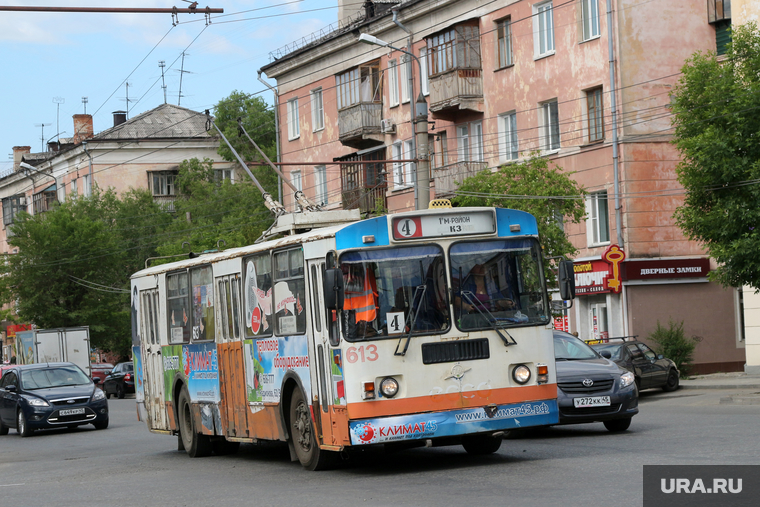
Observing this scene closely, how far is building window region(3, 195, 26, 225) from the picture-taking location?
86.8 m

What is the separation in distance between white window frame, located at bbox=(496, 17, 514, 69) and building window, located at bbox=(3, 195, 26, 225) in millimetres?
54601

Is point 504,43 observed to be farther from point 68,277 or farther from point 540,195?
point 68,277

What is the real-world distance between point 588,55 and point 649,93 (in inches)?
87.0

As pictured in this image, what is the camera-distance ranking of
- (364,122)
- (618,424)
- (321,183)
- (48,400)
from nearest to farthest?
(618,424), (48,400), (364,122), (321,183)

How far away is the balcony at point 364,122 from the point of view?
4591cm

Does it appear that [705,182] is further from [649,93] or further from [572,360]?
[649,93]

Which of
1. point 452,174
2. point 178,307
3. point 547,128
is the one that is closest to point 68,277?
point 452,174

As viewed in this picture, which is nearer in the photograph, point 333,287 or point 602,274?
point 333,287

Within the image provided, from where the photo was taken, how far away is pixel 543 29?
3766 centimetres

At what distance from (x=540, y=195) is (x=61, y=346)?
2792 centimetres

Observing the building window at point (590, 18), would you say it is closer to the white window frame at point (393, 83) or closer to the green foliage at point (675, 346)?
the green foliage at point (675, 346)

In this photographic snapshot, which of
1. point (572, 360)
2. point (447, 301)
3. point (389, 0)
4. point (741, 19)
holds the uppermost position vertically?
point (389, 0)

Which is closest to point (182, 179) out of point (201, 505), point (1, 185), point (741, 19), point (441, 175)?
point (1, 185)

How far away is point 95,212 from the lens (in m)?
66.4
